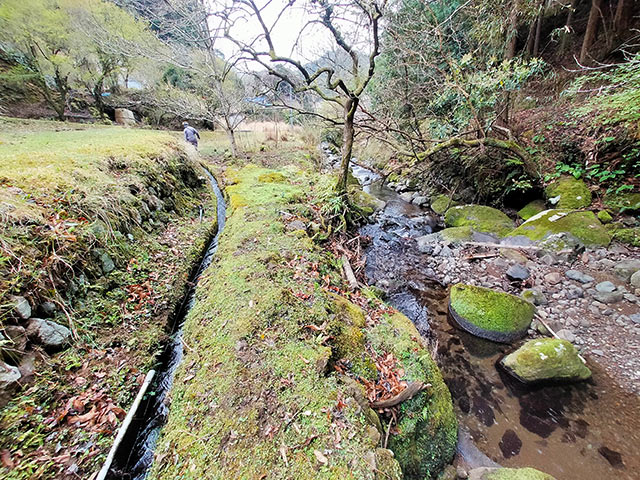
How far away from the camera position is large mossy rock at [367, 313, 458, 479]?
222cm

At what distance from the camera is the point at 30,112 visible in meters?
13.4

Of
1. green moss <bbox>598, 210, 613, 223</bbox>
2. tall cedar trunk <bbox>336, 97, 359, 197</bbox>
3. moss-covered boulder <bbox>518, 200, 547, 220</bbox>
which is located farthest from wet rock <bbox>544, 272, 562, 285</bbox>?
tall cedar trunk <bbox>336, 97, 359, 197</bbox>

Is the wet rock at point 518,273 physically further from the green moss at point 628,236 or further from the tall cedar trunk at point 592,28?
the tall cedar trunk at point 592,28

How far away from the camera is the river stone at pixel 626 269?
4141 millimetres

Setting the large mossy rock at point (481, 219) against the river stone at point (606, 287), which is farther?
the large mossy rock at point (481, 219)

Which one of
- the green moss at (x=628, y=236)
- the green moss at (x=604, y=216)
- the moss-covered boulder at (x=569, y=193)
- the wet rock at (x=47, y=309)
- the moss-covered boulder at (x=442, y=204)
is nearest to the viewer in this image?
the wet rock at (x=47, y=309)

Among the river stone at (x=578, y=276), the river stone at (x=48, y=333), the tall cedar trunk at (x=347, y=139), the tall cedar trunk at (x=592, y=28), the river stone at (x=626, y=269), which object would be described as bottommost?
the river stone at (x=578, y=276)

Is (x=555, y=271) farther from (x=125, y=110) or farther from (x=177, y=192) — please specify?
(x=125, y=110)

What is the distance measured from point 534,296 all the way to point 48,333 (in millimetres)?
6736

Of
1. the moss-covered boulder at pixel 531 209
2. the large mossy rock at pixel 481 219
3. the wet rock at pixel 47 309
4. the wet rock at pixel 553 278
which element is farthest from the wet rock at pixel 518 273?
the wet rock at pixel 47 309

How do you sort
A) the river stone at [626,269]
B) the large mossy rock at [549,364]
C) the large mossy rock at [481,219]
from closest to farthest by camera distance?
the large mossy rock at [549,364] < the river stone at [626,269] < the large mossy rock at [481,219]

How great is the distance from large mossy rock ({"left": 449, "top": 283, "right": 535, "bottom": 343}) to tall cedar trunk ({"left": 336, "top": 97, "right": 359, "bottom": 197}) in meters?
3.62

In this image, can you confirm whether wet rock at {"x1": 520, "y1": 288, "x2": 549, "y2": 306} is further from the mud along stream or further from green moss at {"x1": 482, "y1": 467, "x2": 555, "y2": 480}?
green moss at {"x1": 482, "y1": 467, "x2": 555, "y2": 480}

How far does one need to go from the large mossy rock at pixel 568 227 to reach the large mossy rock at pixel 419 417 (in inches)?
179
